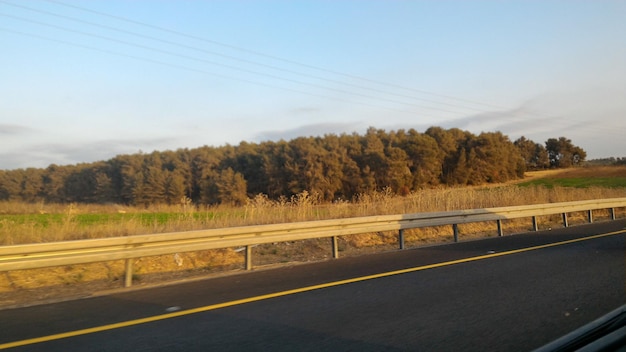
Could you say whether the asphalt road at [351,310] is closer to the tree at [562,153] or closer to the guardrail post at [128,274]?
the guardrail post at [128,274]

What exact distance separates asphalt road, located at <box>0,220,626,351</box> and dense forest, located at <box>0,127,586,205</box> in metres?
42.7

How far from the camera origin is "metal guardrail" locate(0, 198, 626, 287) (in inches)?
292

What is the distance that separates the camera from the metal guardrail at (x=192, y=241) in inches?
292

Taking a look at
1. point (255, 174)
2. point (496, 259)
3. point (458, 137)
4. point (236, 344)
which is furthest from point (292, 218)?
point (458, 137)

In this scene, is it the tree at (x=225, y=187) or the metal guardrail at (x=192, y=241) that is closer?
Answer: the metal guardrail at (x=192, y=241)

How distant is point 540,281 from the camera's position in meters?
7.53

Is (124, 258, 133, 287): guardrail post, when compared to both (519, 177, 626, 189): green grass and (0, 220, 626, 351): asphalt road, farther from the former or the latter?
(519, 177, 626, 189): green grass

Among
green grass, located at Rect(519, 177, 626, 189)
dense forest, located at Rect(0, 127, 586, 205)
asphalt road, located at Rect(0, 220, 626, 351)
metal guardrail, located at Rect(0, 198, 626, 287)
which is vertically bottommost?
asphalt road, located at Rect(0, 220, 626, 351)

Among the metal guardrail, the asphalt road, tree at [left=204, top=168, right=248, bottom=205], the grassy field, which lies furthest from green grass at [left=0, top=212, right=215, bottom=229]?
tree at [left=204, top=168, right=248, bottom=205]

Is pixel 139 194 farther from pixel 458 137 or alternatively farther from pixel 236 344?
pixel 236 344

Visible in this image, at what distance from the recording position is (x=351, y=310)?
598 cm

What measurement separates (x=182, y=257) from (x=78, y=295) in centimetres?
358

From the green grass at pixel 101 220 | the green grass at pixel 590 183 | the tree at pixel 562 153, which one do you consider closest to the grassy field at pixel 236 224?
the green grass at pixel 101 220

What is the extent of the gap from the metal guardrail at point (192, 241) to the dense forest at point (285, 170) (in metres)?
38.8
